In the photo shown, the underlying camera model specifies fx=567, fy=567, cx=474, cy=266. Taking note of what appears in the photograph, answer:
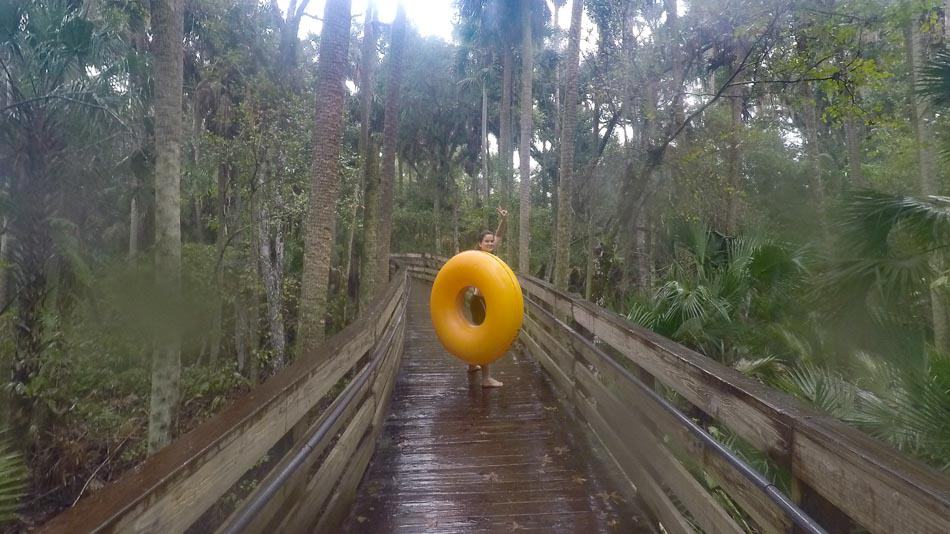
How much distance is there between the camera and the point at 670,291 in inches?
214

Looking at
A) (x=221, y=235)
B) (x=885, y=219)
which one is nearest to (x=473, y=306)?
(x=885, y=219)

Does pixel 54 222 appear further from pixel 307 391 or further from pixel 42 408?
pixel 307 391

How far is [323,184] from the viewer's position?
651 centimetres

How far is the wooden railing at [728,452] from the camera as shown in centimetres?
151

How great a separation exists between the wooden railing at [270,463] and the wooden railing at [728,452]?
1.76m

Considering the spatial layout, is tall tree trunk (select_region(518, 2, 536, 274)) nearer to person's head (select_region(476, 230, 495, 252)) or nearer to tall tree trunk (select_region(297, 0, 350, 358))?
person's head (select_region(476, 230, 495, 252))

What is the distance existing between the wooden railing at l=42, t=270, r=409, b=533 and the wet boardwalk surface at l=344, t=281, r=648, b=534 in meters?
0.27

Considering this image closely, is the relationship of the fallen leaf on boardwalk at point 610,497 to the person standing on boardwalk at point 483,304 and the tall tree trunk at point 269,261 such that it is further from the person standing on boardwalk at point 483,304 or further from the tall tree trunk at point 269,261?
the tall tree trunk at point 269,261

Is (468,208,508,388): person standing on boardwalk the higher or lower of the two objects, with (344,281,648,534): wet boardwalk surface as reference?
higher

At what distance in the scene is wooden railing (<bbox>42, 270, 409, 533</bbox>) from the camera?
141 cm

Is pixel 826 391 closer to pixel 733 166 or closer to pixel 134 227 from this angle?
pixel 733 166

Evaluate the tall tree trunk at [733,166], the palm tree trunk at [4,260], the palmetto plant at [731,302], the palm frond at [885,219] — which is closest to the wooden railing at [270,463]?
the palmetto plant at [731,302]

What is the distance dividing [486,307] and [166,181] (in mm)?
4184

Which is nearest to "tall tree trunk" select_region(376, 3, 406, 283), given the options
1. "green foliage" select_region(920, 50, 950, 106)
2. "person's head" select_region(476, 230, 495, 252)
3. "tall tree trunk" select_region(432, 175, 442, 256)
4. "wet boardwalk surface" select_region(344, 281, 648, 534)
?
"person's head" select_region(476, 230, 495, 252)
